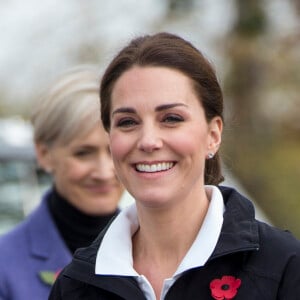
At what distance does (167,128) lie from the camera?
3730mm

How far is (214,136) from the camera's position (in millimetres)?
3900

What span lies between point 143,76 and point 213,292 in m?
0.69

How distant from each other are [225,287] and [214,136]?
0.51 meters

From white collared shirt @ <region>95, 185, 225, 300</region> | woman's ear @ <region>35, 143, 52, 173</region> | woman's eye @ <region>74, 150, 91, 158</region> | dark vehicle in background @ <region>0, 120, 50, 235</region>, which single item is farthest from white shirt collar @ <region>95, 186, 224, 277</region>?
dark vehicle in background @ <region>0, 120, 50, 235</region>

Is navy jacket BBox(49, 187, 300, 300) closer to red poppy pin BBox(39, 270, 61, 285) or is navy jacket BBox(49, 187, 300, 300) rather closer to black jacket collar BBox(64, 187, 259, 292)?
black jacket collar BBox(64, 187, 259, 292)

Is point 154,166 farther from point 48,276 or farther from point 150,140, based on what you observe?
point 48,276

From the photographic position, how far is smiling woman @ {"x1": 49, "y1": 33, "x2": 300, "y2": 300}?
12.0 ft

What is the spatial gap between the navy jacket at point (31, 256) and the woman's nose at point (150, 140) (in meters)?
Answer: 1.74

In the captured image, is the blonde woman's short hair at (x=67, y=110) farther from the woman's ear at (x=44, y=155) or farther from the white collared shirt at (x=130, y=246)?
the white collared shirt at (x=130, y=246)

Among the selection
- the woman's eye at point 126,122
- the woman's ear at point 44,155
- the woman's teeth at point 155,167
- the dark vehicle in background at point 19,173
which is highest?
the woman's eye at point 126,122

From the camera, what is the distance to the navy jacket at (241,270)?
11.8ft

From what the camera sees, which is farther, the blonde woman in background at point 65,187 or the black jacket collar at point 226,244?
the blonde woman in background at point 65,187

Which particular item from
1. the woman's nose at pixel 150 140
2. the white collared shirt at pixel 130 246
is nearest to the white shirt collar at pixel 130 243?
the white collared shirt at pixel 130 246

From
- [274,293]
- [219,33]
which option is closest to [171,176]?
[274,293]
